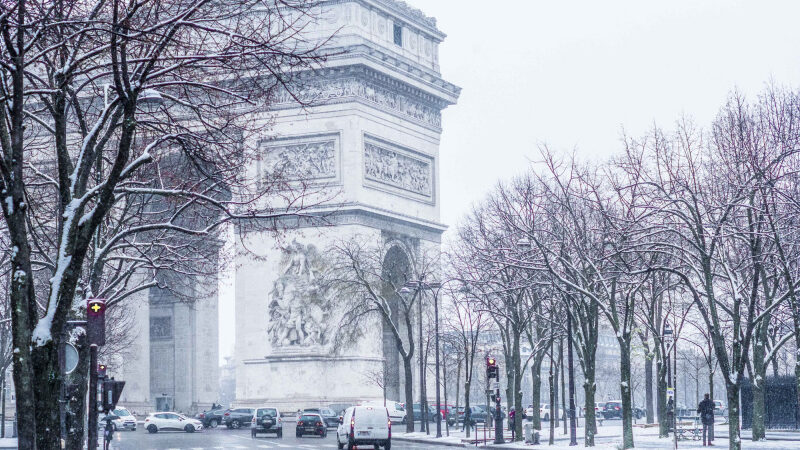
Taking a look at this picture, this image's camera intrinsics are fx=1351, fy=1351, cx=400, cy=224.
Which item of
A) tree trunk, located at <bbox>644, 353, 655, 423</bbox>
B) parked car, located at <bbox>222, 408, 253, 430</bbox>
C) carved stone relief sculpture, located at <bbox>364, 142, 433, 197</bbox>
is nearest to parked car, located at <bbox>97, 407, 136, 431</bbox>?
parked car, located at <bbox>222, 408, 253, 430</bbox>

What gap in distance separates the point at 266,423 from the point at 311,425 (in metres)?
2.13

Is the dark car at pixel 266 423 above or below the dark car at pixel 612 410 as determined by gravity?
above

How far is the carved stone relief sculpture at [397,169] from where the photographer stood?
76375mm

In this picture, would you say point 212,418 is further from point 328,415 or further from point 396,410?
point 328,415

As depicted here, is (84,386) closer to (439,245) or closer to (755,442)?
(755,442)

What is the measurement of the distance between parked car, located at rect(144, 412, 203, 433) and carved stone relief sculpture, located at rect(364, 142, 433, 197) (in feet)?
55.5

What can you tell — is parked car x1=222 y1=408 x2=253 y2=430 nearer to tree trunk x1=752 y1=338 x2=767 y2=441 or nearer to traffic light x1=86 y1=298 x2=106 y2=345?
tree trunk x1=752 y1=338 x2=767 y2=441

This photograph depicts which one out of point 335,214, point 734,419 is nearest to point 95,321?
point 734,419

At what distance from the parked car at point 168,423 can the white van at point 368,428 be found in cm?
2691

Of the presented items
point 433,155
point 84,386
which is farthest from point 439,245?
point 84,386

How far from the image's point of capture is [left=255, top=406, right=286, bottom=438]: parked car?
63719 millimetres

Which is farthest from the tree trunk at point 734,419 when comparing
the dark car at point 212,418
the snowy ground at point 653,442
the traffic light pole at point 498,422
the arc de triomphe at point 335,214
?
the dark car at point 212,418

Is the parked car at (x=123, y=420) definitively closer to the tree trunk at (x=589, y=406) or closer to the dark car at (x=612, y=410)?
the tree trunk at (x=589, y=406)

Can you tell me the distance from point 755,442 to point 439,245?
3661 cm
